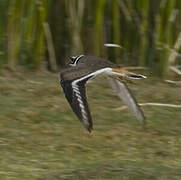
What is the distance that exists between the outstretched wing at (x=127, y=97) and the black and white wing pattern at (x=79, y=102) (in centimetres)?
101

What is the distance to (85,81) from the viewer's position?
3.11 metres

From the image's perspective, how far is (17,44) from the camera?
201 inches

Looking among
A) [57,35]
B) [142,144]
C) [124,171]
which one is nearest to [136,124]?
[142,144]

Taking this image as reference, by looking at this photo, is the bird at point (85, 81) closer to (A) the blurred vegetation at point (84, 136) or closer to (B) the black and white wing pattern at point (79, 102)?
(B) the black and white wing pattern at point (79, 102)

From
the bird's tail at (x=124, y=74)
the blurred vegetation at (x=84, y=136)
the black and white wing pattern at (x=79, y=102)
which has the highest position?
the black and white wing pattern at (x=79, y=102)

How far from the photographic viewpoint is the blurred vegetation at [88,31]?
513 centimetres

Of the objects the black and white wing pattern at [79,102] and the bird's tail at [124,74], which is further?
the bird's tail at [124,74]

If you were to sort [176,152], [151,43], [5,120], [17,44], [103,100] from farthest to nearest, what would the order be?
1. [151,43]
2. [17,44]
3. [103,100]
4. [5,120]
5. [176,152]

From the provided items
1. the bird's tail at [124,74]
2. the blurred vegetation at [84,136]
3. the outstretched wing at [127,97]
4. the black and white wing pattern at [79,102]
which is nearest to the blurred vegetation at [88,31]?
the blurred vegetation at [84,136]

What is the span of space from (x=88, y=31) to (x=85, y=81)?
7.49ft

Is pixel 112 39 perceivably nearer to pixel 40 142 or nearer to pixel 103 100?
pixel 103 100

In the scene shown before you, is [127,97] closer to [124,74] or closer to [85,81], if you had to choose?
[124,74]

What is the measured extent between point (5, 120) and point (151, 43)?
1704 millimetres

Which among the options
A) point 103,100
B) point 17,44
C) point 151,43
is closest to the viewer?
point 103,100
